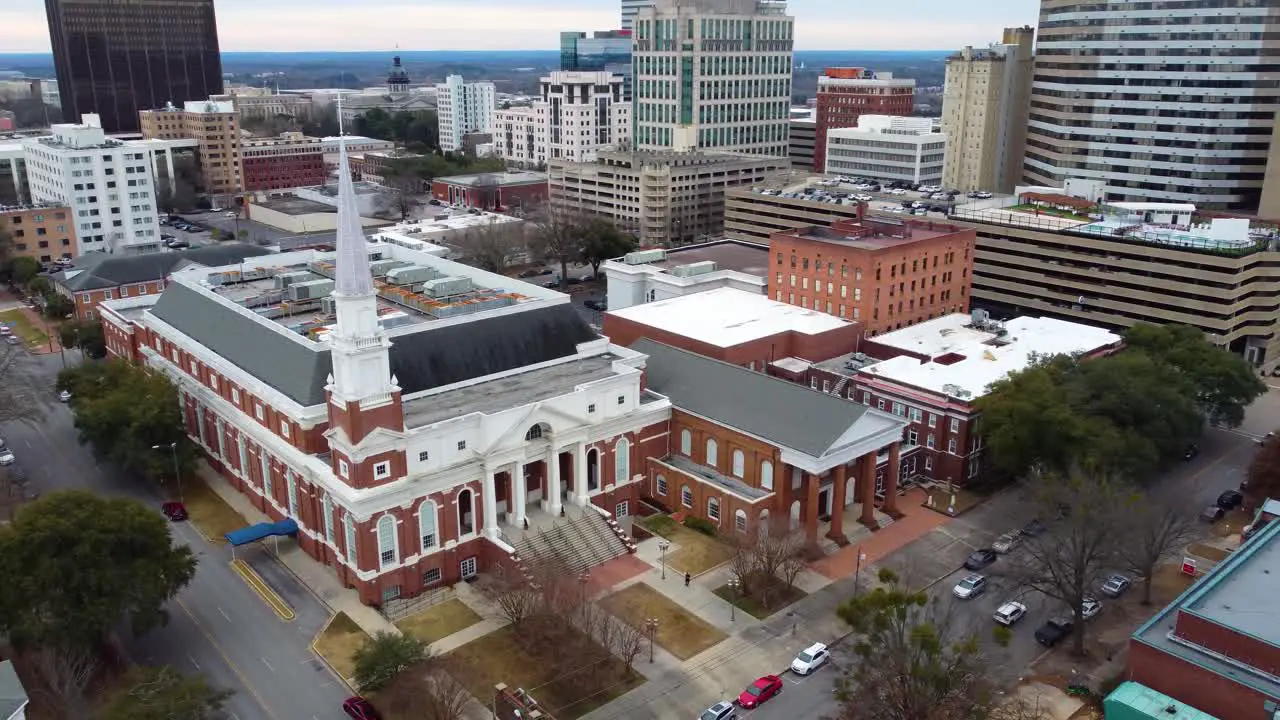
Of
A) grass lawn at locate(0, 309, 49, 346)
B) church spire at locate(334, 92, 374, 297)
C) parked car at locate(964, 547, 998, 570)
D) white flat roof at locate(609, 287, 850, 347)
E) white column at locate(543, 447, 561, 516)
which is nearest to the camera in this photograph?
church spire at locate(334, 92, 374, 297)

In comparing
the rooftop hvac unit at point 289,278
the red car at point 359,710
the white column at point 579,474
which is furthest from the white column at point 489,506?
the rooftop hvac unit at point 289,278

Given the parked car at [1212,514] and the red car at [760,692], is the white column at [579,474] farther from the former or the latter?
the parked car at [1212,514]

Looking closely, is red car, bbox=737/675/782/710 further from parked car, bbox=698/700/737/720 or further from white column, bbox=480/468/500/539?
white column, bbox=480/468/500/539

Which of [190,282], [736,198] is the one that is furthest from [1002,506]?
[736,198]

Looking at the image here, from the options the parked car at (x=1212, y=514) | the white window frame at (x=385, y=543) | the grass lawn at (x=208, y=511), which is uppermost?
the white window frame at (x=385, y=543)

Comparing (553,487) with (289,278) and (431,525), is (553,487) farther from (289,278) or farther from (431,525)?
(289,278)

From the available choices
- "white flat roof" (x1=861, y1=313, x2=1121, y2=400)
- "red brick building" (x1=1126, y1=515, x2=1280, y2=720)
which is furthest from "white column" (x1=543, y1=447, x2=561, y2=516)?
"red brick building" (x1=1126, y1=515, x2=1280, y2=720)
